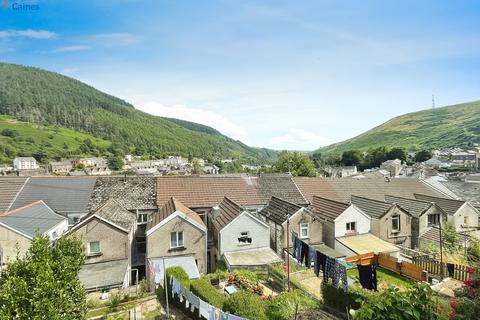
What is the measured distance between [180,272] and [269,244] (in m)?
12.8

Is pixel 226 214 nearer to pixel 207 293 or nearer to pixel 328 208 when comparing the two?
pixel 328 208

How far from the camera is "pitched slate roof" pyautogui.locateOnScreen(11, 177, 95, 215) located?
1320 inches

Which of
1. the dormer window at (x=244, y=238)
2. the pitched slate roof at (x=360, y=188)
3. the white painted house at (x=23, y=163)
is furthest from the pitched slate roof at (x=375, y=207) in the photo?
the white painted house at (x=23, y=163)

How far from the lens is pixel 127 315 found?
17.8 m

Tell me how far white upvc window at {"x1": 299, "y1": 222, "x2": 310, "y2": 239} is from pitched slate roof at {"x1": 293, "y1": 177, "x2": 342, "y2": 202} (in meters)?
9.23

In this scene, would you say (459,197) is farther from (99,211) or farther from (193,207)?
(99,211)

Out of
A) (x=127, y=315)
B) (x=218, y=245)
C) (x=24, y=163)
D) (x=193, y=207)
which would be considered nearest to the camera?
(x=127, y=315)

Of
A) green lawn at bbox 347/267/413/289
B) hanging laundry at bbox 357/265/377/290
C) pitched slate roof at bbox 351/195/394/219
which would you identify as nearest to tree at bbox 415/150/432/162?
pitched slate roof at bbox 351/195/394/219

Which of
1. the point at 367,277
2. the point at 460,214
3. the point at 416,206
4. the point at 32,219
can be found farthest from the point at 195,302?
the point at 460,214

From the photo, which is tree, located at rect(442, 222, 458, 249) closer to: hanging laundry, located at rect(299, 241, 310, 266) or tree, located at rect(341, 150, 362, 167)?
hanging laundry, located at rect(299, 241, 310, 266)

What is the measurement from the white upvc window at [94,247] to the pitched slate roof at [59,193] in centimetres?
891

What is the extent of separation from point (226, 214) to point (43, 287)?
2107 cm

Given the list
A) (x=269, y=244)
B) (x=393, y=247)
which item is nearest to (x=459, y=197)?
(x=393, y=247)

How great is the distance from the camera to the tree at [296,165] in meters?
79.8
